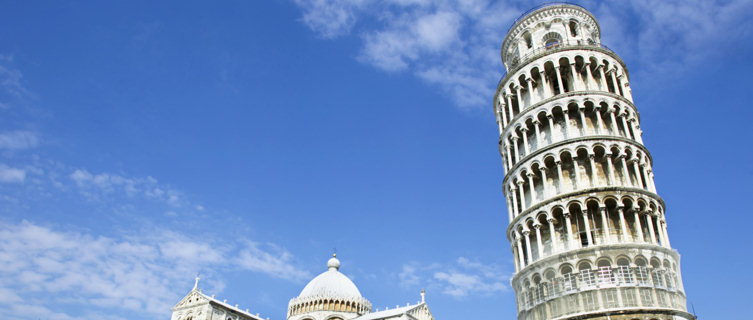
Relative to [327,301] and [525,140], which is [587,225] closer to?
[525,140]

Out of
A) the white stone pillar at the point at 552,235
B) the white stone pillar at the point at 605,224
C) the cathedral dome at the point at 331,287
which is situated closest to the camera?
the white stone pillar at the point at 605,224

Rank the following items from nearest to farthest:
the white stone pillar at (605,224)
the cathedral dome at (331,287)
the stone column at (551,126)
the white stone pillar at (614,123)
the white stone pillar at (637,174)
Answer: the white stone pillar at (605,224) → the white stone pillar at (637,174) → the white stone pillar at (614,123) → the stone column at (551,126) → the cathedral dome at (331,287)

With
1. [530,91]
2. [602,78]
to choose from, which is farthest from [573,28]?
[530,91]

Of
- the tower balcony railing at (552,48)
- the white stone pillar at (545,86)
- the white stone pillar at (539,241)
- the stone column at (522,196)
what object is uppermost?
the tower balcony railing at (552,48)

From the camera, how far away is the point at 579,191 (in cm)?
3062

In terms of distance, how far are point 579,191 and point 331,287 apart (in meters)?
36.5

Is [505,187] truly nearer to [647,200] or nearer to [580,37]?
[647,200]

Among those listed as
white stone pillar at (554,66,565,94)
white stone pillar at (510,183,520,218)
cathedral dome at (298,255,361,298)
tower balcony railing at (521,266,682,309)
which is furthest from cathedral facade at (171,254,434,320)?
white stone pillar at (554,66,565,94)

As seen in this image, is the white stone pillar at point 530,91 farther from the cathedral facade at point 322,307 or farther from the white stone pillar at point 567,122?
the cathedral facade at point 322,307

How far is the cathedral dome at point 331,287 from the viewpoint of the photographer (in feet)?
195

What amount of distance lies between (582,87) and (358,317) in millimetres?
34369

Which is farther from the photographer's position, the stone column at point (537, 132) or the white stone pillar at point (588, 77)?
the white stone pillar at point (588, 77)

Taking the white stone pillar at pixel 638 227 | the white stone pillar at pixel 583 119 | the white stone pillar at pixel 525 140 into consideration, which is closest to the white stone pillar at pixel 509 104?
the white stone pillar at pixel 525 140

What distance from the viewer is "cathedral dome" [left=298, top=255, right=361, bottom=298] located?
5947cm
